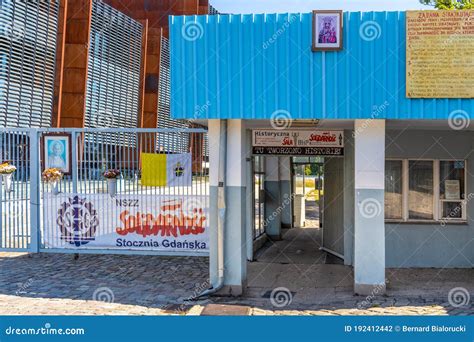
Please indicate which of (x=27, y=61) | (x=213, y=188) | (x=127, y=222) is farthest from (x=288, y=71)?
(x=27, y=61)

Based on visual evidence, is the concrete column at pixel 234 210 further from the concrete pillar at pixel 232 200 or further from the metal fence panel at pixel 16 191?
the metal fence panel at pixel 16 191

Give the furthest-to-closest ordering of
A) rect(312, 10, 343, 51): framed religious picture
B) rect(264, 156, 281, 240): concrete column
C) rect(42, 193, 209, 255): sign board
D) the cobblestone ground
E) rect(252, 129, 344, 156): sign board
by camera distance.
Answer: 1. rect(264, 156, 281, 240): concrete column
2. rect(252, 129, 344, 156): sign board
3. rect(42, 193, 209, 255): sign board
4. rect(312, 10, 343, 51): framed religious picture
5. the cobblestone ground

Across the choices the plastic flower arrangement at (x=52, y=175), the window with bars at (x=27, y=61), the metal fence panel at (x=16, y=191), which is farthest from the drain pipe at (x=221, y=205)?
the window with bars at (x=27, y=61)

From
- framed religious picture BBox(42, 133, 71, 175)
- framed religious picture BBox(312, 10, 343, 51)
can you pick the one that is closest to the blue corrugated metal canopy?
framed religious picture BBox(312, 10, 343, 51)

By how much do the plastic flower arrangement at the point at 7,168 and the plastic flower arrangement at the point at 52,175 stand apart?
2.98ft

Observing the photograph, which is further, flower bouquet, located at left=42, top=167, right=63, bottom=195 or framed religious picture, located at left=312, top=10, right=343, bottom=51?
flower bouquet, located at left=42, top=167, right=63, bottom=195

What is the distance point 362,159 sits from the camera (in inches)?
306

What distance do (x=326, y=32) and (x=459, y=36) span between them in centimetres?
202

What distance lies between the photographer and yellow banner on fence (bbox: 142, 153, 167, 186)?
9.58 metres

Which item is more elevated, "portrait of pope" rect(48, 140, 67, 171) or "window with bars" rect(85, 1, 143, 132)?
"window with bars" rect(85, 1, 143, 132)

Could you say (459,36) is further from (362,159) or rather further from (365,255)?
(365,255)

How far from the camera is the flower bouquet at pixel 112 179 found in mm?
9728

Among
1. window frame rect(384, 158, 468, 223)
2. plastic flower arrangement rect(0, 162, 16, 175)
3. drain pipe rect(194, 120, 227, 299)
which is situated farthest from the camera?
plastic flower arrangement rect(0, 162, 16, 175)

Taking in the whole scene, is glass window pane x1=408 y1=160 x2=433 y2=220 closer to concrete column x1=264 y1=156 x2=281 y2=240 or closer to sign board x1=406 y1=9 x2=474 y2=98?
sign board x1=406 y1=9 x2=474 y2=98
